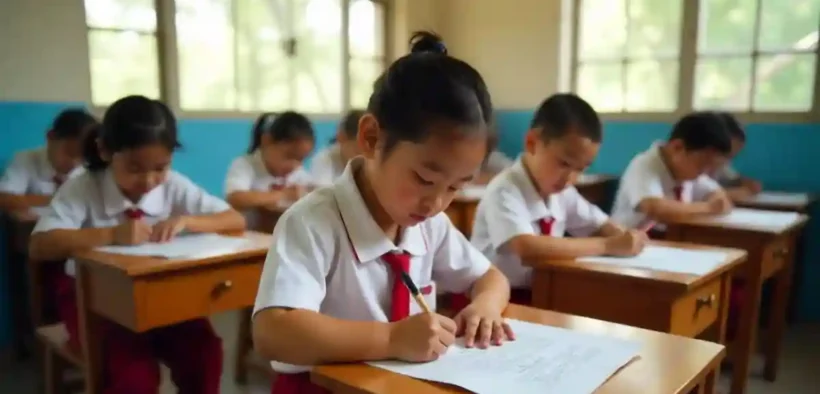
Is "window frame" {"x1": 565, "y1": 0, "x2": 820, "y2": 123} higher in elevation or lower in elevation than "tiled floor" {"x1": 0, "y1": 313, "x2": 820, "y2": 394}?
higher

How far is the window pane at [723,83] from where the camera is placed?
12.6ft

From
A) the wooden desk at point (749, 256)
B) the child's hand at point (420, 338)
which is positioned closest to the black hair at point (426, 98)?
the child's hand at point (420, 338)

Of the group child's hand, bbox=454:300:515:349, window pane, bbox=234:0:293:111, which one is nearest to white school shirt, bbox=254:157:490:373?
child's hand, bbox=454:300:515:349

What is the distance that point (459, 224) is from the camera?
128 inches

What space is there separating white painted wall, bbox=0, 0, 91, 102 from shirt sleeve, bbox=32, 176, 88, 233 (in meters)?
1.33

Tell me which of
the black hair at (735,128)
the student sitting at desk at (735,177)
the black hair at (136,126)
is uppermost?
the black hair at (136,126)

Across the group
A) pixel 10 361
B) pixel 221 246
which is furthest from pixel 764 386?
pixel 10 361

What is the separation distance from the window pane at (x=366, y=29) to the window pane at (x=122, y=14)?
4.88 feet

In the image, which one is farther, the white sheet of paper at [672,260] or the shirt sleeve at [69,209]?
the shirt sleeve at [69,209]

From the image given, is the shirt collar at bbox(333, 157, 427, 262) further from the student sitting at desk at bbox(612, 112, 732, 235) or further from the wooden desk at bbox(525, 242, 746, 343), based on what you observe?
the student sitting at desk at bbox(612, 112, 732, 235)

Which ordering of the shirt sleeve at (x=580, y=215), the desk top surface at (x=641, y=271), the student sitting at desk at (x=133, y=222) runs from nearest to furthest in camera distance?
the desk top surface at (x=641, y=271), the student sitting at desk at (x=133, y=222), the shirt sleeve at (x=580, y=215)

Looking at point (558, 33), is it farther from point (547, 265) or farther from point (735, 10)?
point (547, 265)

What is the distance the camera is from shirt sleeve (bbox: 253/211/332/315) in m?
0.94

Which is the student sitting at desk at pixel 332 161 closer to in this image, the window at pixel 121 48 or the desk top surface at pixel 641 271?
the window at pixel 121 48
